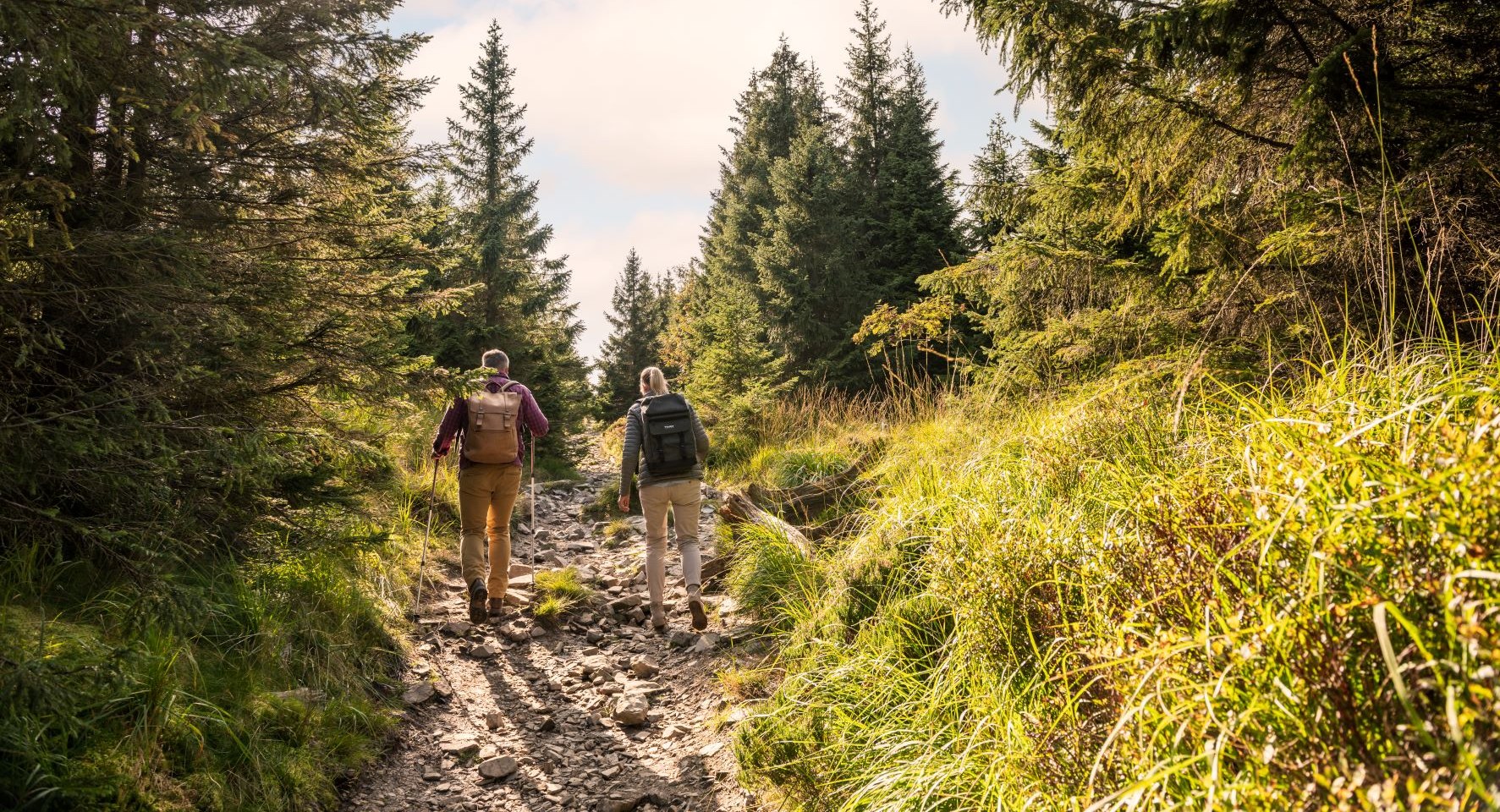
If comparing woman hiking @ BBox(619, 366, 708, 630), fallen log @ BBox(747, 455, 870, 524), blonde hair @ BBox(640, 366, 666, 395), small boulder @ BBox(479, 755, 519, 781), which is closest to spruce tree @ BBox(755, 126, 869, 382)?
fallen log @ BBox(747, 455, 870, 524)

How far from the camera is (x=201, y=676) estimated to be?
11.4 feet

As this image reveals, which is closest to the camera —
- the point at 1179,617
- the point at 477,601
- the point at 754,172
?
the point at 1179,617

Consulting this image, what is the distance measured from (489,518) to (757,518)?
2.67m

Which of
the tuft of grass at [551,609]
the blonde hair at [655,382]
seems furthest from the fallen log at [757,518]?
the tuft of grass at [551,609]

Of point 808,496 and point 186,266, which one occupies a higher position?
point 186,266

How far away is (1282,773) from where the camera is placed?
1.51m

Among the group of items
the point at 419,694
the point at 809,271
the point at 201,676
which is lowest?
the point at 419,694

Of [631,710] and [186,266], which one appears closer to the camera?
[186,266]

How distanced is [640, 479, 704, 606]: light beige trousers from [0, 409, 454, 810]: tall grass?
219 centimetres

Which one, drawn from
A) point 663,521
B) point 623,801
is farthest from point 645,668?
point 623,801

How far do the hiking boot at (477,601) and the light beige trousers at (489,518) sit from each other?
0.61ft

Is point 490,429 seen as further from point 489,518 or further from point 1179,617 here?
point 1179,617

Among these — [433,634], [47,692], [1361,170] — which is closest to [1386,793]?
[47,692]

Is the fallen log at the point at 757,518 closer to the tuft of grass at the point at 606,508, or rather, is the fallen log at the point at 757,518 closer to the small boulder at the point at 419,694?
the small boulder at the point at 419,694
